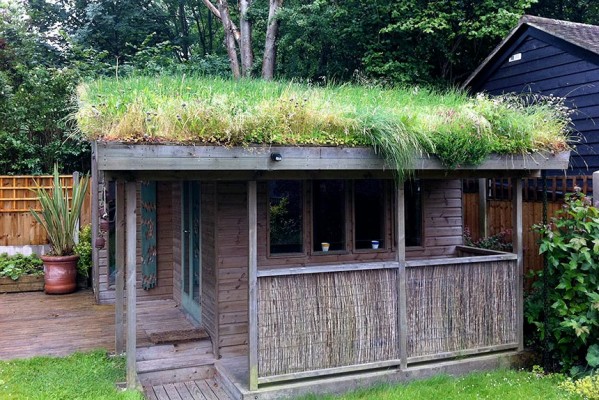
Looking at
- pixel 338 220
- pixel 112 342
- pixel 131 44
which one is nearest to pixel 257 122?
pixel 338 220

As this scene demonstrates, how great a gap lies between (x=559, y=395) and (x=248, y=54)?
11.4 meters

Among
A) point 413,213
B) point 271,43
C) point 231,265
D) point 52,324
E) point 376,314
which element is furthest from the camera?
point 271,43

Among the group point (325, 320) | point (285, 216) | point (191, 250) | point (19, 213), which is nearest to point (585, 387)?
point (325, 320)

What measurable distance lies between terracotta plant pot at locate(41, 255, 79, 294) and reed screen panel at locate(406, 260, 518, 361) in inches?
245

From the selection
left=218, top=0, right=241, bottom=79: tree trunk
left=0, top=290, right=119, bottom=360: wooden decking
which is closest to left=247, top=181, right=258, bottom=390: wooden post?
left=0, top=290, right=119, bottom=360: wooden decking

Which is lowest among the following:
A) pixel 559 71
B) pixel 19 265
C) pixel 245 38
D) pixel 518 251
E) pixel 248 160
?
pixel 19 265

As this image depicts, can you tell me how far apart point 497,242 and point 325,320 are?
354 cm

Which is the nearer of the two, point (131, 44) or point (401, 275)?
point (401, 275)

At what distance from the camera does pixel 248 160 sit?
4492 mm

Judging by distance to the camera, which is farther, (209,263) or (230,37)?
(230,37)

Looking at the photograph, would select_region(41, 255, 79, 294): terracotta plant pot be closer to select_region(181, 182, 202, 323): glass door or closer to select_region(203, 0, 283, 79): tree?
select_region(181, 182, 202, 323): glass door

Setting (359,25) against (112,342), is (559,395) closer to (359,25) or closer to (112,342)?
(112,342)

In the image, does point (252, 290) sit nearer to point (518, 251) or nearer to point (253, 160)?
point (253, 160)

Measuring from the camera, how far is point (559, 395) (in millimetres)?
4891
